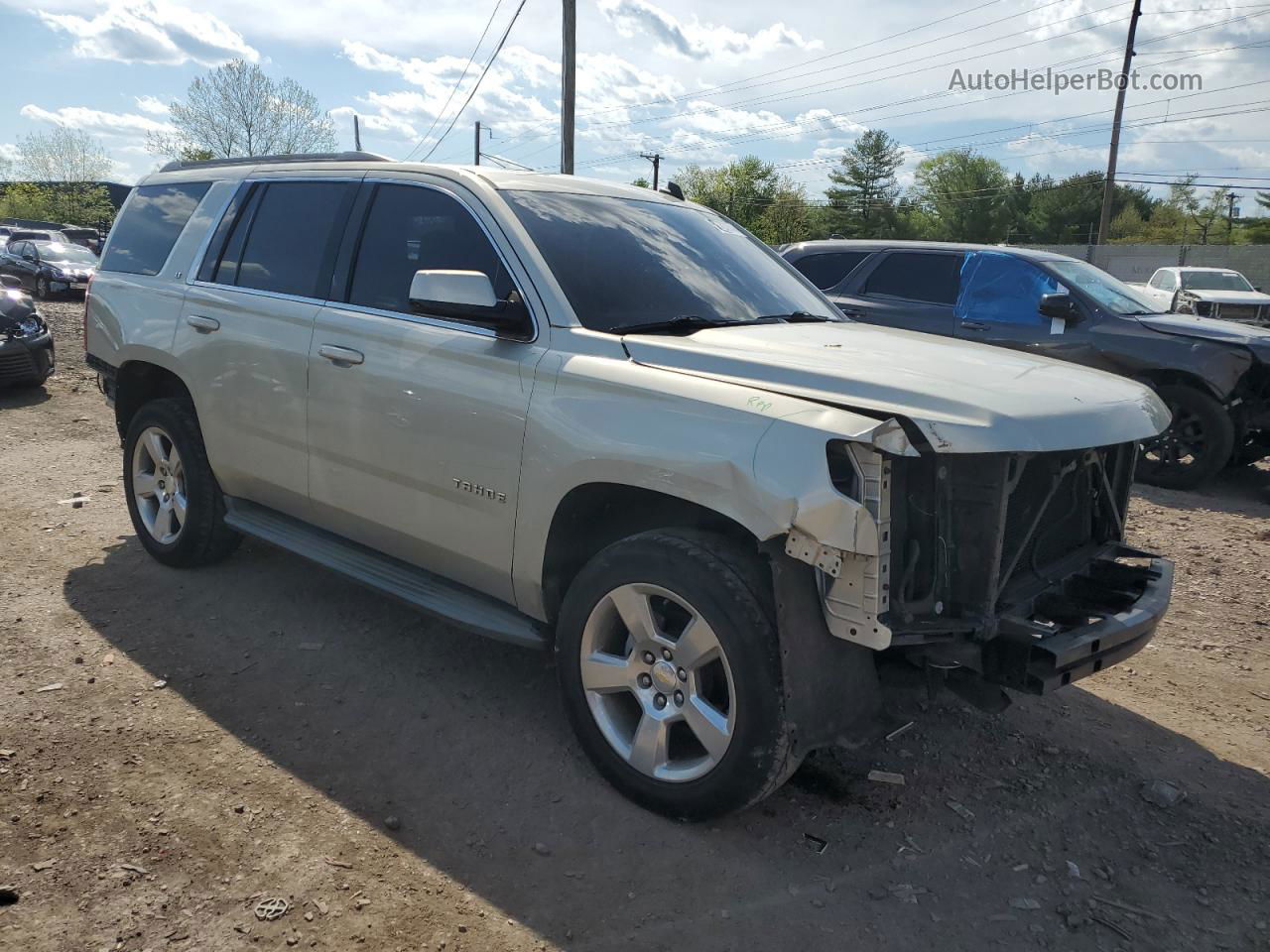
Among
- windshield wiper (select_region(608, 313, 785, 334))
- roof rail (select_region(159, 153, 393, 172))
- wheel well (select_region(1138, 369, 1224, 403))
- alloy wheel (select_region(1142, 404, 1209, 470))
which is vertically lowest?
alloy wheel (select_region(1142, 404, 1209, 470))

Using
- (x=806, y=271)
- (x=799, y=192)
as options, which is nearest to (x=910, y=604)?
(x=806, y=271)

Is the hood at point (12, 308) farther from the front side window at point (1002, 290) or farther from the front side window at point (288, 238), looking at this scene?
the front side window at point (1002, 290)

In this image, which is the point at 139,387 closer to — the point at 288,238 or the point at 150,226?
the point at 150,226

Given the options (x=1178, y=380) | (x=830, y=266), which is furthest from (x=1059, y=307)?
(x=830, y=266)

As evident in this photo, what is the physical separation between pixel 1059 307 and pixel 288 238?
249 inches

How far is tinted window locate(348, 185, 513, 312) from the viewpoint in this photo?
3.73m

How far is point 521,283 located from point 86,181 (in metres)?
68.6

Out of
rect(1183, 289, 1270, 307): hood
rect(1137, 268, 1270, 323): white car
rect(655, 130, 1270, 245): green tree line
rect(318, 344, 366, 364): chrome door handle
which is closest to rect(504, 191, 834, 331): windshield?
rect(318, 344, 366, 364): chrome door handle

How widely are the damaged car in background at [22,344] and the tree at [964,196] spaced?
7893 centimetres

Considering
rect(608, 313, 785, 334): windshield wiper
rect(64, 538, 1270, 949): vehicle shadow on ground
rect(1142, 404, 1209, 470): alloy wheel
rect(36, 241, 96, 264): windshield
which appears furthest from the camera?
rect(36, 241, 96, 264): windshield

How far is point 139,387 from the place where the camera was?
5340 millimetres

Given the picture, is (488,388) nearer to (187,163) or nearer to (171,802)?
(171,802)

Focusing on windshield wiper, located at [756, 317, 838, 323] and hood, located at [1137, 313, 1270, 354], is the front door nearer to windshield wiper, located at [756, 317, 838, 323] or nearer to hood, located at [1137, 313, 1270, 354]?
windshield wiper, located at [756, 317, 838, 323]

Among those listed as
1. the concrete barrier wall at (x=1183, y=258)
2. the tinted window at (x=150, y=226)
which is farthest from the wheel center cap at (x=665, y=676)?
the concrete barrier wall at (x=1183, y=258)
